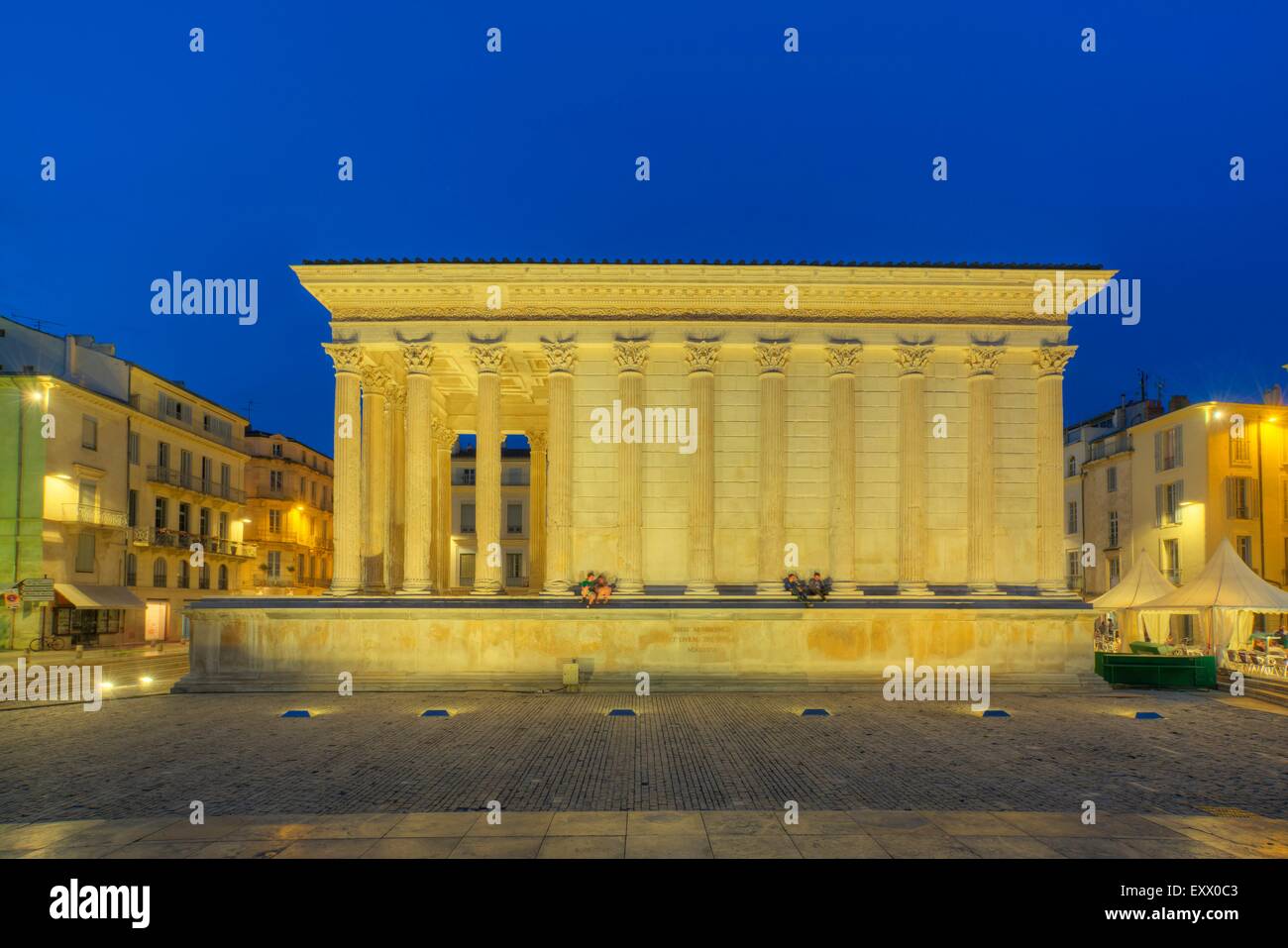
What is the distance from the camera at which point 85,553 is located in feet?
147

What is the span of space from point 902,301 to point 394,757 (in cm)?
2063

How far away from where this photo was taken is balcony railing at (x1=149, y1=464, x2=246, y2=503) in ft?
167

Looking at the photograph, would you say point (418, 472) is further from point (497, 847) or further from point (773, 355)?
point (497, 847)

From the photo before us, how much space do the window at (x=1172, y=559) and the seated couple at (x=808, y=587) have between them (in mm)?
33763

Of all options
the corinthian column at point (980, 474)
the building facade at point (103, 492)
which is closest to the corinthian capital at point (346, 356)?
the building facade at point (103, 492)

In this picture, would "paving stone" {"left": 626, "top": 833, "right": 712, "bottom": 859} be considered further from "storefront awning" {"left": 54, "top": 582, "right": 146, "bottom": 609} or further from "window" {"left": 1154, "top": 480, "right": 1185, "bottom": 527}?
"window" {"left": 1154, "top": 480, "right": 1185, "bottom": 527}

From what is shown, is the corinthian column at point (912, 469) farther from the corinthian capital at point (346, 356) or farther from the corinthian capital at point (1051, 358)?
the corinthian capital at point (346, 356)

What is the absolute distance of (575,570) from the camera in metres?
27.0

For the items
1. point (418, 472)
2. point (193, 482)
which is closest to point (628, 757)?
point (418, 472)

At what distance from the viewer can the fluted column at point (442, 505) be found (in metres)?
32.1

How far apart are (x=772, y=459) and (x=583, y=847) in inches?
747

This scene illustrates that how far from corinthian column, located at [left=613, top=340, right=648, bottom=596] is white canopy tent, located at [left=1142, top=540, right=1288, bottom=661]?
64.2ft

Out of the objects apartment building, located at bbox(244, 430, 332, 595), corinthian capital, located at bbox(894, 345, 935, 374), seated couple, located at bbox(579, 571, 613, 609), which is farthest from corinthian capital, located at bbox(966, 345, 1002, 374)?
apartment building, located at bbox(244, 430, 332, 595)
